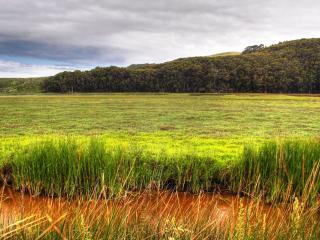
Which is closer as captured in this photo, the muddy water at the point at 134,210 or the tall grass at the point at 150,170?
the muddy water at the point at 134,210

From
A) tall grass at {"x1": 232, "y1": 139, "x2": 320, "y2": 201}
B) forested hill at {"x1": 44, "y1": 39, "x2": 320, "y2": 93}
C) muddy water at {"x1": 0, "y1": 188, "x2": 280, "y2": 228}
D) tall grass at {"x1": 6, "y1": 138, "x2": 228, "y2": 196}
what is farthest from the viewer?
forested hill at {"x1": 44, "y1": 39, "x2": 320, "y2": 93}

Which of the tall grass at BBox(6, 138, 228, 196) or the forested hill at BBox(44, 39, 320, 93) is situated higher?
the forested hill at BBox(44, 39, 320, 93)

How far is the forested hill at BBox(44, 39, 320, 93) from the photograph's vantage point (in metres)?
115

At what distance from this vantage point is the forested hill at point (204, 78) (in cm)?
11494

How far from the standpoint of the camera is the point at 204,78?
119938 millimetres

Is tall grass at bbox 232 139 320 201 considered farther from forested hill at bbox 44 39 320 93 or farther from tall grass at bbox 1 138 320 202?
forested hill at bbox 44 39 320 93

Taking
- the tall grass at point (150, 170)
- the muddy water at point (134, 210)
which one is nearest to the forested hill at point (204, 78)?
the tall grass at point (150, 170)

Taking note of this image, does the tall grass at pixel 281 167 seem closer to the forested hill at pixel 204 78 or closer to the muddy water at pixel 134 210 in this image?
the muddy water at pixel 134 210

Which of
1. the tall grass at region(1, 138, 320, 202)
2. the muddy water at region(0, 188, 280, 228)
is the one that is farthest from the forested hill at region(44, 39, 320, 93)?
the muddy water at region(0, 188, 280, 228)

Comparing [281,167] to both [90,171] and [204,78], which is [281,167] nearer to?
[90,171]

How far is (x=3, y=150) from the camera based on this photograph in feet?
40.7

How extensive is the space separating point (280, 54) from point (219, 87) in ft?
140

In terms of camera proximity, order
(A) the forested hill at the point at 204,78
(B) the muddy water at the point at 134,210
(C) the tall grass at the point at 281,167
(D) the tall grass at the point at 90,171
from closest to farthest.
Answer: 1. (B) the muddy water at the point at 134,210
2. (C) the tall grass at the point at 281,167
3. (D) the tall grass at the point at 90,171
4. (A) the forested hill at the point at 204,78

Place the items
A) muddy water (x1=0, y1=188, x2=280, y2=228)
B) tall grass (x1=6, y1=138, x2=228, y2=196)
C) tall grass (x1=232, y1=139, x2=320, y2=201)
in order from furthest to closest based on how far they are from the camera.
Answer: tall grass (x1=6, y1=138, x2=228, y2=196) < tall grass (x1=232, y1=139, x2=320, y2=201) < muddy water (x1=0, y1=188, x2=280, y2=228)
